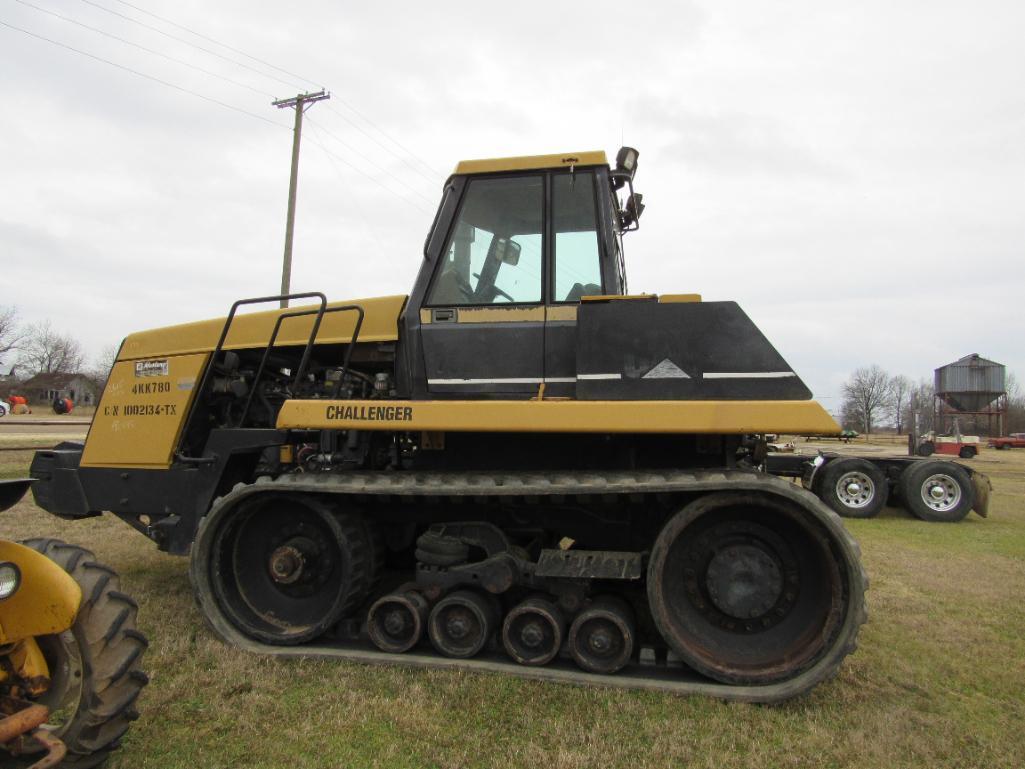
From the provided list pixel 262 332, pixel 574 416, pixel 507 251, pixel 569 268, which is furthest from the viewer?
pixel 262 332

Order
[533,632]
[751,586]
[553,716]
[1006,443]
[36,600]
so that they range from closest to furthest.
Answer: [36,600], [553,716], [751,586], [533,632], [1006,443]

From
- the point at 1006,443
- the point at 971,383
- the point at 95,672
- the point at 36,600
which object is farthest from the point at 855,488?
the point at 1006,443

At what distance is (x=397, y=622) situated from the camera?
3967mm

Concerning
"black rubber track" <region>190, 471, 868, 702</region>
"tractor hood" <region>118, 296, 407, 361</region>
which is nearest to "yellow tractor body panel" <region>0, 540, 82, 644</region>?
"black rubber track" <region>190, 471, 868, 702</region>

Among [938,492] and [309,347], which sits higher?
[309,347]

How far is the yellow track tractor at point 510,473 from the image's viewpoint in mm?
3592

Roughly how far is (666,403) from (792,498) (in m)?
0.80

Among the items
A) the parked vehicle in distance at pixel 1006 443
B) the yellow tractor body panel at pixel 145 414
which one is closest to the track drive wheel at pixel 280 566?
the yellow tractor body panel at pixel 145 414

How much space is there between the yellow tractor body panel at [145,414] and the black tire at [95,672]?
2244 millimetres

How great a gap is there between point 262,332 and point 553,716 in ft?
10.5

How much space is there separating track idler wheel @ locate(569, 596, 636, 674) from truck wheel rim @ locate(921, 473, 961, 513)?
347 inches

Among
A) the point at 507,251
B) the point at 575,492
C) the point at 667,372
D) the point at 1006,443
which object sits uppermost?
the point at 507,251

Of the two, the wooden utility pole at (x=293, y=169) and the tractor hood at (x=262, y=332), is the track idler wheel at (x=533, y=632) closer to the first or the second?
the tractor hood at (x=262, y=332)

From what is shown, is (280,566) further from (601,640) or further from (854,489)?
(854,489)
